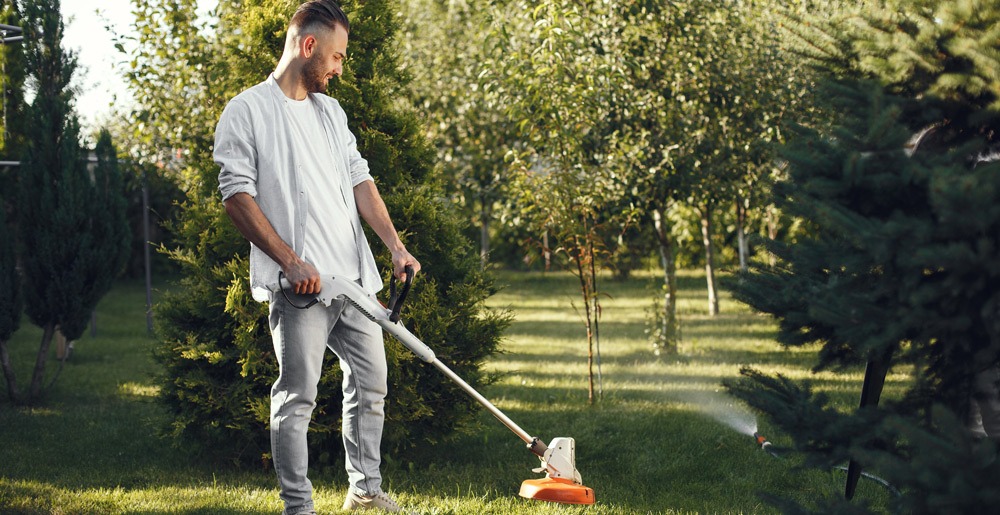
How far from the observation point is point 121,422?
6.36m

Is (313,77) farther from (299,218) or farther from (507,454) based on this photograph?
(507,454)

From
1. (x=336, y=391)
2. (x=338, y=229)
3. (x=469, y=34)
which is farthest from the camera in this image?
(x=469, y=34)

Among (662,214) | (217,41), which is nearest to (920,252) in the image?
(217,41)

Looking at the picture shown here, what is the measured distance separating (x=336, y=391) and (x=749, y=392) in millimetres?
2714

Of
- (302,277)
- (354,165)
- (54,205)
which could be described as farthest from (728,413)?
(54,205)

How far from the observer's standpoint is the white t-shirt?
3.50m

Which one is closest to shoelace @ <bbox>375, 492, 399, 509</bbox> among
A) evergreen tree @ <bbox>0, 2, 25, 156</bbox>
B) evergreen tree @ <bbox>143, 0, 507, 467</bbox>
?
evergreen tree @ <bbox>143, 0, 507, 467</bbox>

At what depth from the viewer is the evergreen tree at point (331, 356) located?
4.70 m

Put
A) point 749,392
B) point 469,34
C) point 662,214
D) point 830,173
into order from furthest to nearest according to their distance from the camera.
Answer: point 469,34, point 662,214, point 749,392, point 830,173

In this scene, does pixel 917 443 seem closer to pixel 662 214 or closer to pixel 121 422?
pixel 121 422

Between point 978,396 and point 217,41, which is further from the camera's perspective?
point 217,41

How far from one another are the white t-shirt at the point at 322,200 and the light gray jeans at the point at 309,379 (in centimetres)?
16

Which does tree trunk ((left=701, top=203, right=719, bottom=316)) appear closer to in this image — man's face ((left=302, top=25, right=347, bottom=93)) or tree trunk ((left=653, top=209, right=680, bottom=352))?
tree trunk ((left=653, top=209, right=680, bottom=352))

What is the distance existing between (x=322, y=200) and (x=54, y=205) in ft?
13.4
